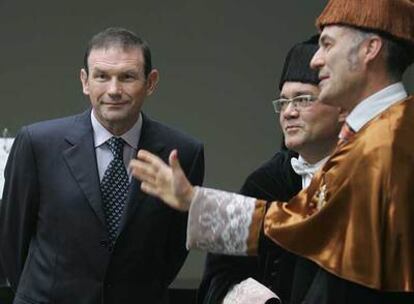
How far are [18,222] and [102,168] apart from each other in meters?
0.32

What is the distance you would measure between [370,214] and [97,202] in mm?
1124

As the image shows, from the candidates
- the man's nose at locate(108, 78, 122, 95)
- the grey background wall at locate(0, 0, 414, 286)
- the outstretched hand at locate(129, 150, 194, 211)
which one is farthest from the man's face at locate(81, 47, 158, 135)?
the grey background wall at locate(0, 0, 414, 286)

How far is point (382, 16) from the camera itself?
2193 mm

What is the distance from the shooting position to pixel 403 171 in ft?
6.76

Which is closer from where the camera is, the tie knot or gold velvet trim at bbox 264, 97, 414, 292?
gold velvet trim at bbox 264, 97, 414, 292

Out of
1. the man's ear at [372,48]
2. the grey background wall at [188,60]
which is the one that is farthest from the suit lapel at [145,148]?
the grey background wall at [188,60]

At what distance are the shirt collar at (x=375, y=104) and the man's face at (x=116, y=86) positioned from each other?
3.25 ft

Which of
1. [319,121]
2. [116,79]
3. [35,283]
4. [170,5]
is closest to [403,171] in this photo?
[319,121]

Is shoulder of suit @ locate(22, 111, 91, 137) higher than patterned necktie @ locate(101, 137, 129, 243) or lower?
higher

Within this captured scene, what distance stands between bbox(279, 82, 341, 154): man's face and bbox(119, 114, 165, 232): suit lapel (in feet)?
1.73

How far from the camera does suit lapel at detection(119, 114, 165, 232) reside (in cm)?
298

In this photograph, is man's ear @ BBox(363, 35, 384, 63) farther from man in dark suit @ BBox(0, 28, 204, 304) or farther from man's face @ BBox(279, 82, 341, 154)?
man in dark suit @ BBox(0, 28, 204, 304)

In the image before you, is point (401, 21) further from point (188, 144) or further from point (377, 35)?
point (188, 144)

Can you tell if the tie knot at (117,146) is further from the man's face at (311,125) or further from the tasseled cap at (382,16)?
the tasseled cap at (382,16)
